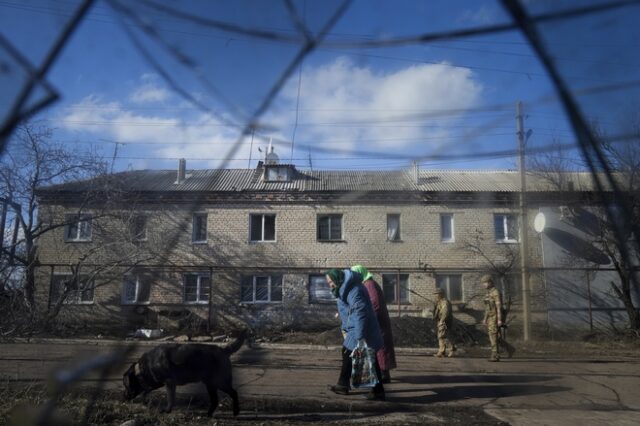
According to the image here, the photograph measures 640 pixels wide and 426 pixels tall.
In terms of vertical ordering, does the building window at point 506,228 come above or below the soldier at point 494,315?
above

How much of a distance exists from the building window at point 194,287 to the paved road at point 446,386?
958cm

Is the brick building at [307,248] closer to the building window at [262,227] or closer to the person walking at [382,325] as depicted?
the building window at [262,227]

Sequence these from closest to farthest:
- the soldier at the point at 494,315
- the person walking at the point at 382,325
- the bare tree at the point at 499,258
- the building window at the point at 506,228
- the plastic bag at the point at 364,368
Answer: the plastic bag at the point at 364,368, the person walking at the point at 382,325, the soldier at the point at 494,315, the building window at the point at 506,228, the bare tree at the point at 499,258

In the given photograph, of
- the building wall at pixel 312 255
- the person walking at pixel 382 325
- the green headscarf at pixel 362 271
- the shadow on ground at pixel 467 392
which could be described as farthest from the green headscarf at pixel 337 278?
the building wall at pixel 312 255

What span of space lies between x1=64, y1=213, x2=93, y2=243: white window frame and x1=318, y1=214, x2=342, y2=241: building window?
28.8 feet

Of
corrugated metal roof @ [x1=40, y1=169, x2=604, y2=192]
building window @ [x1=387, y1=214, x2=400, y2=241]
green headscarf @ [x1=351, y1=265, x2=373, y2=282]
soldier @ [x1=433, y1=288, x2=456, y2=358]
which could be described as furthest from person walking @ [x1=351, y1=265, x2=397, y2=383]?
building window @ [x1=387, y1=214, x2=400, y2=241]

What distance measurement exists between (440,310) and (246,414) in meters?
6.88

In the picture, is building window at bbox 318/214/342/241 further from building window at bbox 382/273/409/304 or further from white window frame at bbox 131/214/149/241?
white window frame at bbox 131/214/149/241

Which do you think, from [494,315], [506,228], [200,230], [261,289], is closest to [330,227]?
[261,289]

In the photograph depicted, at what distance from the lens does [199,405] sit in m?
5.14

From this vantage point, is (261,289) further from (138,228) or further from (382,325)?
(382,325)

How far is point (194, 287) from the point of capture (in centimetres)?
1886

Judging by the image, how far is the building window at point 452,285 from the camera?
19297mm

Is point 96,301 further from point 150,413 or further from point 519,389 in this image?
point 519,389
